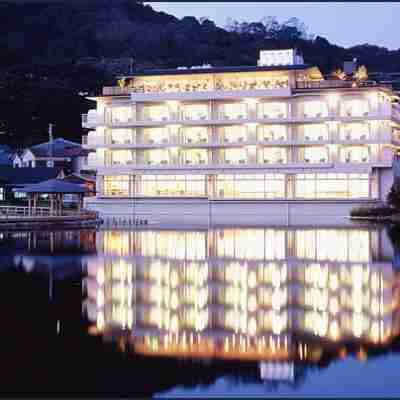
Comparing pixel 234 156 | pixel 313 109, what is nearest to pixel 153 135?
pixel 234 156

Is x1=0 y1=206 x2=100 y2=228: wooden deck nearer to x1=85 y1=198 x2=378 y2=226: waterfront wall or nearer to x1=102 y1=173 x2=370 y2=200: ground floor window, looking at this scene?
x1=85 y1=198 x2=378 y2=226: waterfront wall

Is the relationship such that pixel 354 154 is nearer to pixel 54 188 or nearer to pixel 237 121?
pixel 237 121

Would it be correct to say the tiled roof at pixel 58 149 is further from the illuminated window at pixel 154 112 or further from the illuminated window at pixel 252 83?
the illuminated window at pixel 252 83

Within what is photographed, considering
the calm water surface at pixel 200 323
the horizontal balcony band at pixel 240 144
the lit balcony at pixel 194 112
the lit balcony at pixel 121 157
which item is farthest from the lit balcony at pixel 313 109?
the calm water surface at pixel 200 323

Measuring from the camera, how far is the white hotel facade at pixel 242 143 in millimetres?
59781

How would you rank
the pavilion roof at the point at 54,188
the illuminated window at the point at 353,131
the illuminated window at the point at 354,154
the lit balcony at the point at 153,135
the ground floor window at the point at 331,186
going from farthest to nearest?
the lit balcony at the point at 153,135 < the illuminated window at the point at 353,131 < the illuminated window at the point at 354,154 < the ground floor window at the point at 331,186 < the pavilion roof at the point at 54,188

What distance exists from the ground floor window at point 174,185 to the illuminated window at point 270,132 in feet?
19.4

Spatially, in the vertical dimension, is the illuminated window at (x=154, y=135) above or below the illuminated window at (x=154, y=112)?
below

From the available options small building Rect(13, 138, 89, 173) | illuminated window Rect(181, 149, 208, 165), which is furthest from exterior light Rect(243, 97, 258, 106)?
small building Rect(13, 138, 89, 173)

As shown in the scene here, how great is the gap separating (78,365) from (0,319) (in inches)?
180

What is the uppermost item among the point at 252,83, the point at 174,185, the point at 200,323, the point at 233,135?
the point at 252,83

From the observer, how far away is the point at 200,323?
16594mm

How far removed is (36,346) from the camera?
14484mm

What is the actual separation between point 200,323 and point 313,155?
46228 millimetres
